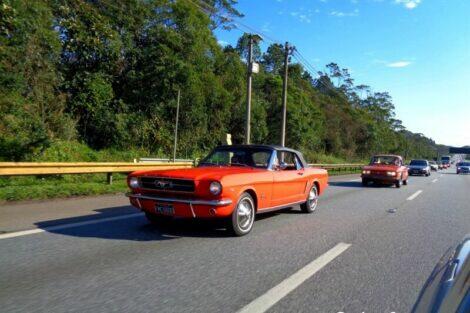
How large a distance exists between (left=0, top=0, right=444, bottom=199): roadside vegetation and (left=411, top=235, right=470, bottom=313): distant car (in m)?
9.81

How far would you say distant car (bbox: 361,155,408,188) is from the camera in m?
19.7

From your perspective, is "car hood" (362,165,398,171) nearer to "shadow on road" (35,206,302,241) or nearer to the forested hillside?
the forested hillside

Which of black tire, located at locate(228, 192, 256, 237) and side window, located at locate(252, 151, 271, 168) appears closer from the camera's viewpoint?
black tire, located at locate(228, 192, 256, 237)

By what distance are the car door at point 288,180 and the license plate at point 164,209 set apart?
2.10 metres

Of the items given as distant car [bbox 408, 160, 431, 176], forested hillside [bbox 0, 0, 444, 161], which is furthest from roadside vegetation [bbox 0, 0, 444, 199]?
distant car [bbox 408, 160, 431, 176]

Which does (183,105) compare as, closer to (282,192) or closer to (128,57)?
(128,57)

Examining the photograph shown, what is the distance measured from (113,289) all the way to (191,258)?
1.42 metres

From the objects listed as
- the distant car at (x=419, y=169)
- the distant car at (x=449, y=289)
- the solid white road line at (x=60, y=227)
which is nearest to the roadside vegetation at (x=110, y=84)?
the solid white road line at (x=60, y=227)

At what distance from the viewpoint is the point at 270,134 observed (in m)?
40.8

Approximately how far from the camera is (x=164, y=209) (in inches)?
264

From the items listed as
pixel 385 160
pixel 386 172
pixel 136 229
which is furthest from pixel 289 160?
pixel 385 160

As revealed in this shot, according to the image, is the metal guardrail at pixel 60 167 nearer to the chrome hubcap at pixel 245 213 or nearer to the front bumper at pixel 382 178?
the chrome hubcap at pixel 245 213

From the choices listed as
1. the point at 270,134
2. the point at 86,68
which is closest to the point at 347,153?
the point at 270,134

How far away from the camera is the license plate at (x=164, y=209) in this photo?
6.64m
